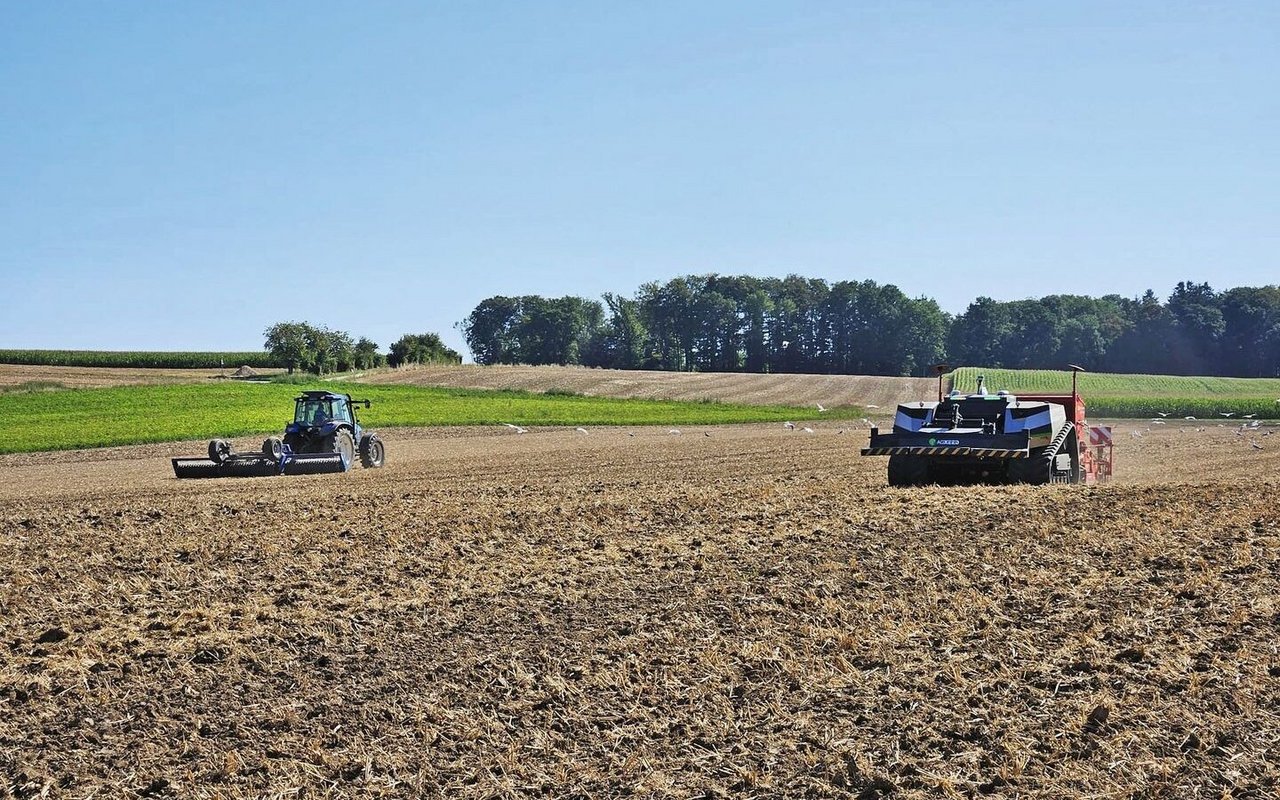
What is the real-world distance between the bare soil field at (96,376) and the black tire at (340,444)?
44.7 m

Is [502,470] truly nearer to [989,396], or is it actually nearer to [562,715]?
[989,396]

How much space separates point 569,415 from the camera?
2092 inches

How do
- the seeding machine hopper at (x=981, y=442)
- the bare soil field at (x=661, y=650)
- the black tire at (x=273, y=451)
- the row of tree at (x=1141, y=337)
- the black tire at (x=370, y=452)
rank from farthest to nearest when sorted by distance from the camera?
the row of tree at (x=1141, y=337) < the black tire at (x=370, y=452) < the black tire at (x=273, y=451) < the seeding machine hopper at (x=981, y=442) < the bare soil field at (x=661, y=650)

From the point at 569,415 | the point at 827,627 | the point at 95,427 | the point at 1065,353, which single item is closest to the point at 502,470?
the point at 827,627


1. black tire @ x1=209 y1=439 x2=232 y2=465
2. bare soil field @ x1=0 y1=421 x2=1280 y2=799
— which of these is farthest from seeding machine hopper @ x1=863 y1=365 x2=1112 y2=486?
black tire @ x1=209 y1=439 x2=232 y2=465

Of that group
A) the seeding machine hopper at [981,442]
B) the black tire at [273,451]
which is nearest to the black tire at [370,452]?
the black tire at [273,451]

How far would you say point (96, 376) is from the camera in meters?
78.6

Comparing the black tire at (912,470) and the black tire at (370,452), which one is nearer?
the black tire at (912,470)

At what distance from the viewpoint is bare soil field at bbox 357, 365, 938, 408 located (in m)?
67.2

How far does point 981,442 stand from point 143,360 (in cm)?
9262

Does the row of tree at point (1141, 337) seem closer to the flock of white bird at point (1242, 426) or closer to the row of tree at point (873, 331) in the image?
the row of tree at point (873, 331)

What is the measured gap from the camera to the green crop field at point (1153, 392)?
57406mm

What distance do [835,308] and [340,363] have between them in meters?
58.5

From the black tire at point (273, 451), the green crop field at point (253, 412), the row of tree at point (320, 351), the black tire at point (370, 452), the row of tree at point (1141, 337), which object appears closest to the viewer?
the black tire at point (273, 451)
